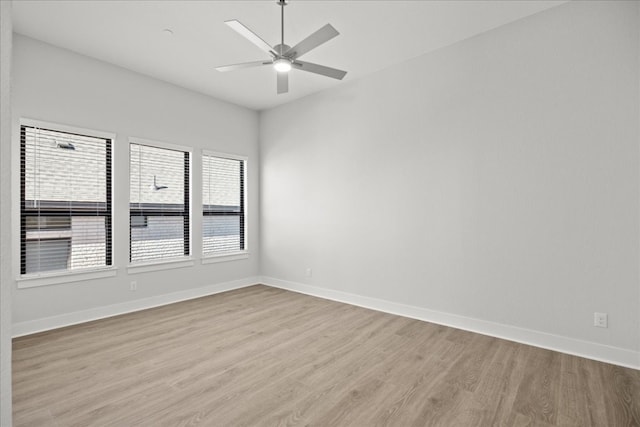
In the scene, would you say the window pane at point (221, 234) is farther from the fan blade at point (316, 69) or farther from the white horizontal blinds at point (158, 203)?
the fan blade at point (316, 69)

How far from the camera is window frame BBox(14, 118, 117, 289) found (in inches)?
129

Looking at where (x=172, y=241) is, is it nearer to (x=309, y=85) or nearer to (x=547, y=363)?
(x=309, y=85)

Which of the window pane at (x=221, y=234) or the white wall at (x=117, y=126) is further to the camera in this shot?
the window pane at (x=221, y=234)

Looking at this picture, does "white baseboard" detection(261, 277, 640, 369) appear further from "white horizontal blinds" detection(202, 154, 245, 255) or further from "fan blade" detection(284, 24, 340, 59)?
"fan blade" detection(284, 24, 340, 59)

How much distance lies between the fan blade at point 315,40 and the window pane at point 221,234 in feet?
10.5

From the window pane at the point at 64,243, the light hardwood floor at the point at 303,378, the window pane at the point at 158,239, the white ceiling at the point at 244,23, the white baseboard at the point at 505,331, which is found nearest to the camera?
the light hardwood floor at the point at 303,378

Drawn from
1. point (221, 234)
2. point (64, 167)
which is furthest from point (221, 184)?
point (64, 167)

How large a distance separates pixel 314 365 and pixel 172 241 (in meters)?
3.01

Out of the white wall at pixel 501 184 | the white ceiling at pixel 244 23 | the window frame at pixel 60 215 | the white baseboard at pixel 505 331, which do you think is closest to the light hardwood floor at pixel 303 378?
the white baseboard at pixel 505 331

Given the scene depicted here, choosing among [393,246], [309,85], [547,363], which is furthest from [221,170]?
[547,363]

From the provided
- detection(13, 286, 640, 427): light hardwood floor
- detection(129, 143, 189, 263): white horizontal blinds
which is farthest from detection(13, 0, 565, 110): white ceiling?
detection(13, 286, 640, 427): light hardwood floor

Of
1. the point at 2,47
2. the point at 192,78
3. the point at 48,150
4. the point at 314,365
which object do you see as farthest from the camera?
the point at 192,78

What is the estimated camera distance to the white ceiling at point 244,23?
2.89 meters

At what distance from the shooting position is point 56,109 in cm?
352
